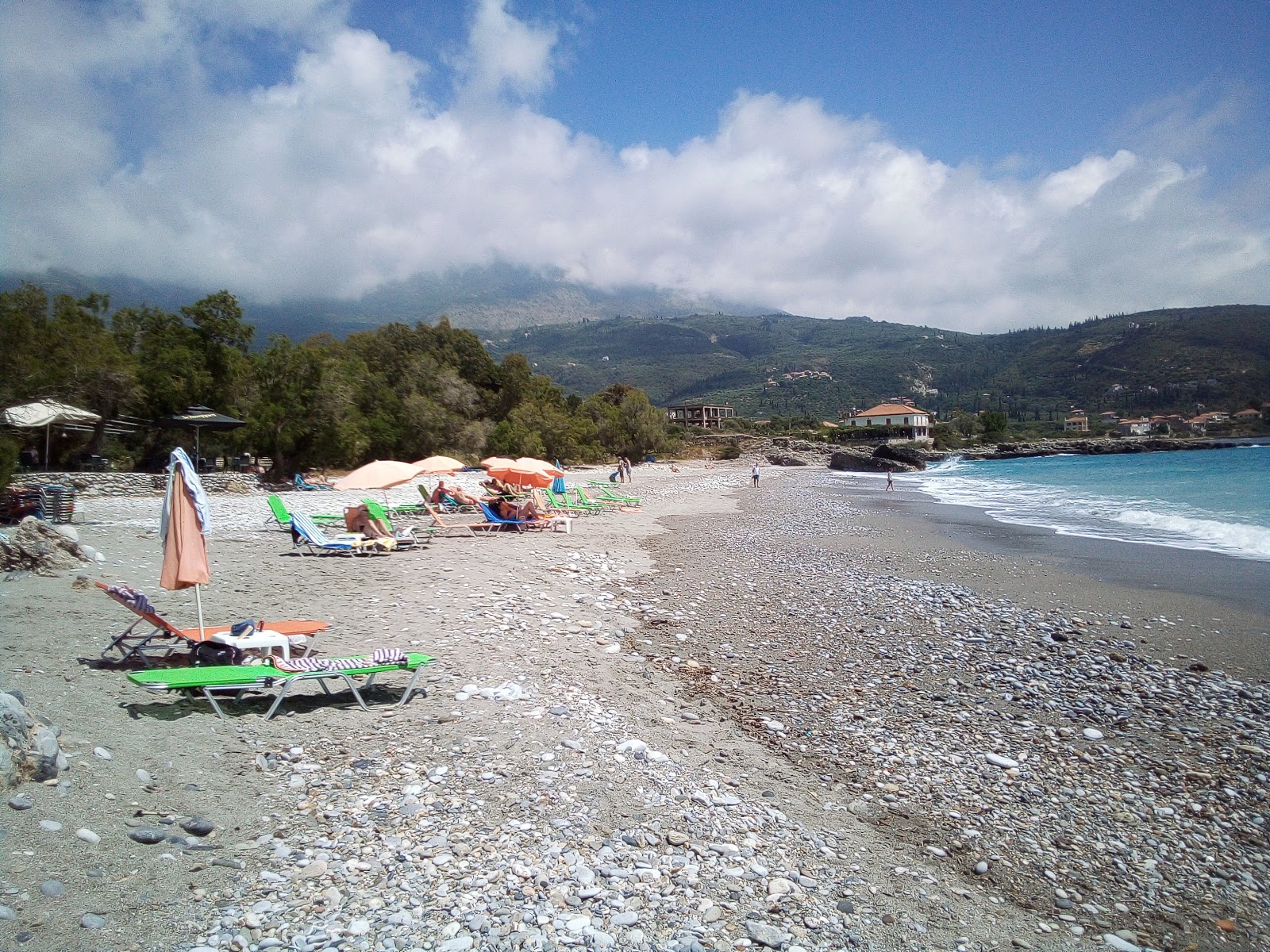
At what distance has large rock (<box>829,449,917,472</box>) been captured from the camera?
77.4 meters

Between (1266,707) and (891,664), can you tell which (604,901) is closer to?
(891,664)

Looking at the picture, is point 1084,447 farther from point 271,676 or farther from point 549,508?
point 271,676

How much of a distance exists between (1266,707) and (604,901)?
21.4 feet

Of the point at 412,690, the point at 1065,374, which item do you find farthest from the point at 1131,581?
the point at 1065,374

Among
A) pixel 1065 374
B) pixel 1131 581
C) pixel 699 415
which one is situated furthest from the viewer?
pixel 1065 374

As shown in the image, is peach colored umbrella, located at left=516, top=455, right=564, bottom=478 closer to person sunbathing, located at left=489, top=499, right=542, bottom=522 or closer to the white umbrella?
person sunbathing, located at left=489, top=499, right=542, bottom=522

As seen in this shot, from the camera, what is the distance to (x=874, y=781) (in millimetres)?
4891

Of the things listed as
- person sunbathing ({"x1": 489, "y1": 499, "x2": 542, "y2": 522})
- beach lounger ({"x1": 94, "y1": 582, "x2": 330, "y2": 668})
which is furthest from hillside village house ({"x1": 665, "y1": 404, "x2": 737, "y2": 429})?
beach lounger ({"x1": 94, "y1": 582, "x2": 330, "y2": 668})

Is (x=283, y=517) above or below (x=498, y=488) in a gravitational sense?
below

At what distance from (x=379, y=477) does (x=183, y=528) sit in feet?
37.2

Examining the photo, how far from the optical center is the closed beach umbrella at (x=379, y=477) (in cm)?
1661

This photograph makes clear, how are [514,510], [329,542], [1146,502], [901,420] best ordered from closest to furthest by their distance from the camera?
[329,542] → [514,510] → [1146,502] → [901,420]

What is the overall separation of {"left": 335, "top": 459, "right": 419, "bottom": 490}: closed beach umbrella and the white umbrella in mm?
9620

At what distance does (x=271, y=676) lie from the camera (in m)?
5.34
